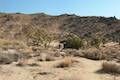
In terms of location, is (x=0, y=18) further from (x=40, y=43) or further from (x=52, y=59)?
(x=52, y=59)

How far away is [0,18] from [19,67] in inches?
3918

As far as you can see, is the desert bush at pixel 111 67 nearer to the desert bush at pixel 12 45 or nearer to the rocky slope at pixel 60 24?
the desert bush at pixel 12 45

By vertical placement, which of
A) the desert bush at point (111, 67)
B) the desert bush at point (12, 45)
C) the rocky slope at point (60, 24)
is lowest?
the desert bush at point (111, 67)

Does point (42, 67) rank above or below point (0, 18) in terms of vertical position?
below

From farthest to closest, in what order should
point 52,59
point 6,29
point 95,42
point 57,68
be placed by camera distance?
point 6,29 → point 95,42 → point 52,59 → point 57,68

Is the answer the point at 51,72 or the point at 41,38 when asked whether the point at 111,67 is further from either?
the point at 41,38

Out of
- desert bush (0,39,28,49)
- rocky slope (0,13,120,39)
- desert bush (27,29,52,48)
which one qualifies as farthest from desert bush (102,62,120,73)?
rocky slope (0,13,120,39)

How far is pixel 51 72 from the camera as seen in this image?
14742 mm

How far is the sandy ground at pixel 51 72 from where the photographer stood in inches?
535

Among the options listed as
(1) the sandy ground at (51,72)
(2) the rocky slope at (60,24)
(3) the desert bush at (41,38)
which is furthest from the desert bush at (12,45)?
(2) the rocky slope at (60,24)

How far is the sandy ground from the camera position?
13.6 metres

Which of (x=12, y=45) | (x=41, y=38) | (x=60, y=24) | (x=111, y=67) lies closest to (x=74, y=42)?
(x=41, y=38)

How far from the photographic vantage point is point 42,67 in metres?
16.5

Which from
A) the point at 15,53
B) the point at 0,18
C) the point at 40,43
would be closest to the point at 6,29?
the point at 0,18
